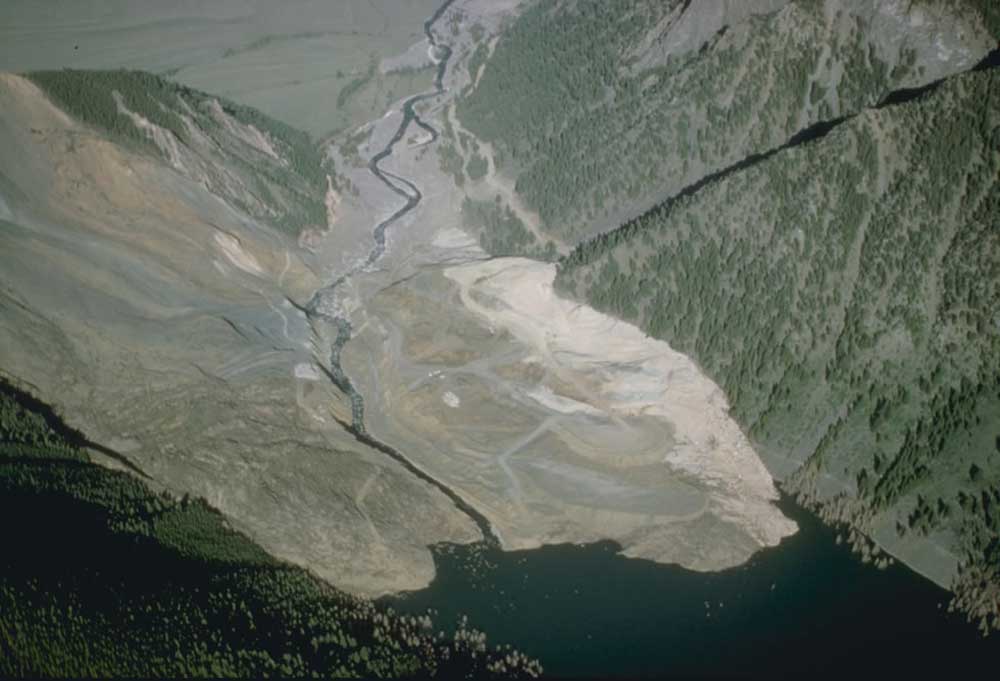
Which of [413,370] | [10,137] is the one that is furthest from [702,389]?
[10,137]

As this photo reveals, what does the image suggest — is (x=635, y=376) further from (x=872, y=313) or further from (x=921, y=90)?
(x=921, y=90)

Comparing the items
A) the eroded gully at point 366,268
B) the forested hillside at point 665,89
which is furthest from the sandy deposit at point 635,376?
the eroded gully at point 366,268

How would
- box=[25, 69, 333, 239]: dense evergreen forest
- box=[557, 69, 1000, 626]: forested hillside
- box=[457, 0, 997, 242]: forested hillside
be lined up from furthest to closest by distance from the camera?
1. box=[25, 69, 333, 239]: dense evergreen forest
2. box=[457, 0, 997, 242]: forested hillside
3. box=[557, 69, 1000, 626]: forested hillside

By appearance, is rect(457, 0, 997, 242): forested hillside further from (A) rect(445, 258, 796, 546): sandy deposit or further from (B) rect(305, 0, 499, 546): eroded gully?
(A) rect(445, 258, 796, 546): sandy deposit

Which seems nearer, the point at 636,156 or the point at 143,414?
the point at 143,414

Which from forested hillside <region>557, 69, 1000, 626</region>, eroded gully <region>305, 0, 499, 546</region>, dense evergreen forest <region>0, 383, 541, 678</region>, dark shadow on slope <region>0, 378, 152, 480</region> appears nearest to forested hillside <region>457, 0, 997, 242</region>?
forested hillside <region>557, 69, 1000, 626</region>

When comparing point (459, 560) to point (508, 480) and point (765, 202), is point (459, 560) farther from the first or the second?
point (765, 202)

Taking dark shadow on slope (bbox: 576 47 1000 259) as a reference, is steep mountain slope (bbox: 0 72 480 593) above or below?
below
